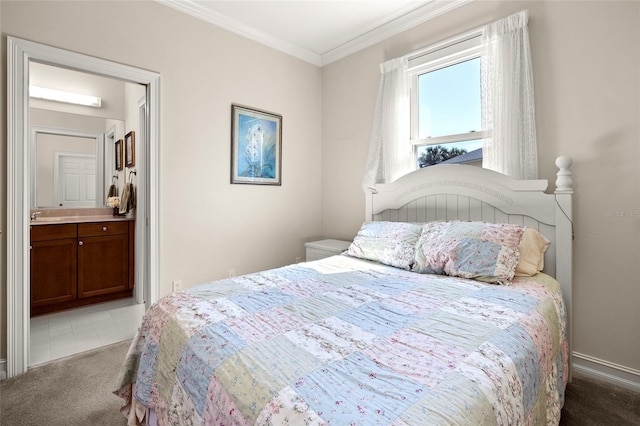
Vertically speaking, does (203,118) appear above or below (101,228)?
above

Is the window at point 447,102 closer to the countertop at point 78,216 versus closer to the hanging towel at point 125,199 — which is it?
the hanging towel at point 125,199

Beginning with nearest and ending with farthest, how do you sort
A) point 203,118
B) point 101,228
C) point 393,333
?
point 393,333 < point 203,118 < point 101,228

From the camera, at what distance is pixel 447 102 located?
2795mm

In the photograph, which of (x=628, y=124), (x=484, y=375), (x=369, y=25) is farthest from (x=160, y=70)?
(x=628, y=124)

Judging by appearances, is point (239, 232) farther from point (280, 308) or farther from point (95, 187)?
point (95, 187)

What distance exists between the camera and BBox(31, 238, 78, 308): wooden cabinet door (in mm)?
3068

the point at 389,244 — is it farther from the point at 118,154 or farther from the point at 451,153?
the point at 118,154

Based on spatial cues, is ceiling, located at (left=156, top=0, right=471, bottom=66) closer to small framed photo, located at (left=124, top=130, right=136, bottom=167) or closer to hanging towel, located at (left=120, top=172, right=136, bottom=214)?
small framed photo, located at (left=124, top=130, right=136, bottom=167)

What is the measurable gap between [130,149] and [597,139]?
4.35 m

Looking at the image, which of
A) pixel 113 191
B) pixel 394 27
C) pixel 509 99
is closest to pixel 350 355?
pixel 509 99

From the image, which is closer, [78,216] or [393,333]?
[393,333]

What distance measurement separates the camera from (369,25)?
309cm

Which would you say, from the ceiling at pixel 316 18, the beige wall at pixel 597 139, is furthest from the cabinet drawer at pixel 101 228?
the beige wall at pixel 597 139

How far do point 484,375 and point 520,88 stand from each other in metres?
2.13
